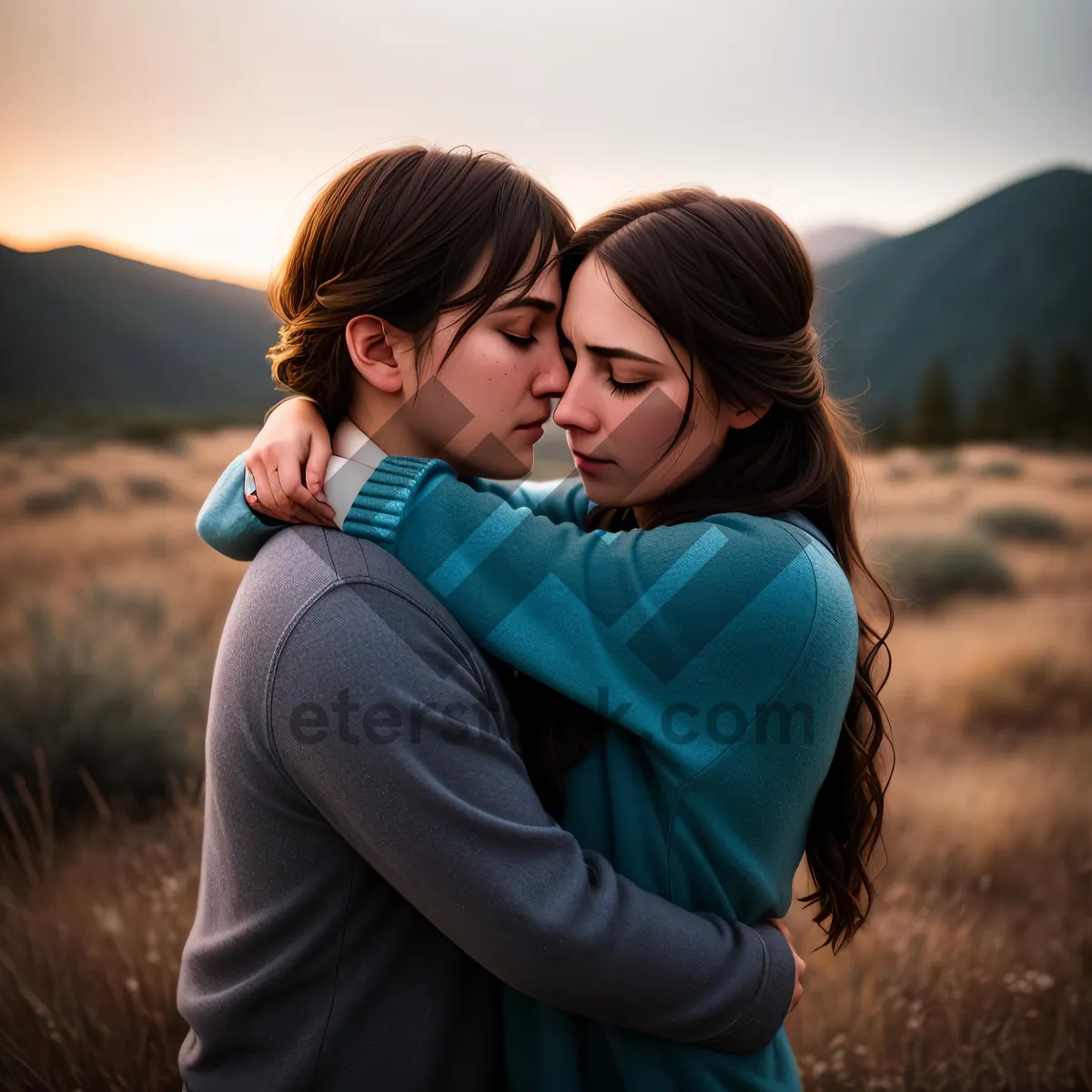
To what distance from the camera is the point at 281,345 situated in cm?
183

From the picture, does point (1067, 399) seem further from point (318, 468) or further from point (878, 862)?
point (318, 468)

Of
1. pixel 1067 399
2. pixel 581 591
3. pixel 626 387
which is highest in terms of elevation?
pixel 626 387

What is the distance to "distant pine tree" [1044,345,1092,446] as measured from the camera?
16.9m

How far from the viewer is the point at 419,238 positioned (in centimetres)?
154

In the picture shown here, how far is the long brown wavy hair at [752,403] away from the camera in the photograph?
158cm

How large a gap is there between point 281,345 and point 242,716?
83 cm

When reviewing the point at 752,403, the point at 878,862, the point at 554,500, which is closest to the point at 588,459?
the point at 752,403

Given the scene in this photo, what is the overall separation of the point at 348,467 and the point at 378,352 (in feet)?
0.84

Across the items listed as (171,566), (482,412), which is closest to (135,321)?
(171,566)

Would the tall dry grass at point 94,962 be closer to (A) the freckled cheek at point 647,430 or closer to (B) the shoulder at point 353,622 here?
(B) the shoulder at point 353,622

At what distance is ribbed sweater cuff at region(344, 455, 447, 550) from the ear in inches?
7.2

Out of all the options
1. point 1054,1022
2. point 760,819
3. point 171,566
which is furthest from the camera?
point 171,566

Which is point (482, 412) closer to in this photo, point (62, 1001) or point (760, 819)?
point (760, 819)

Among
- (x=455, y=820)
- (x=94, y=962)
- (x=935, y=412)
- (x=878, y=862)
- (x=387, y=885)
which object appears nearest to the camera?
(x=455, y=820)
